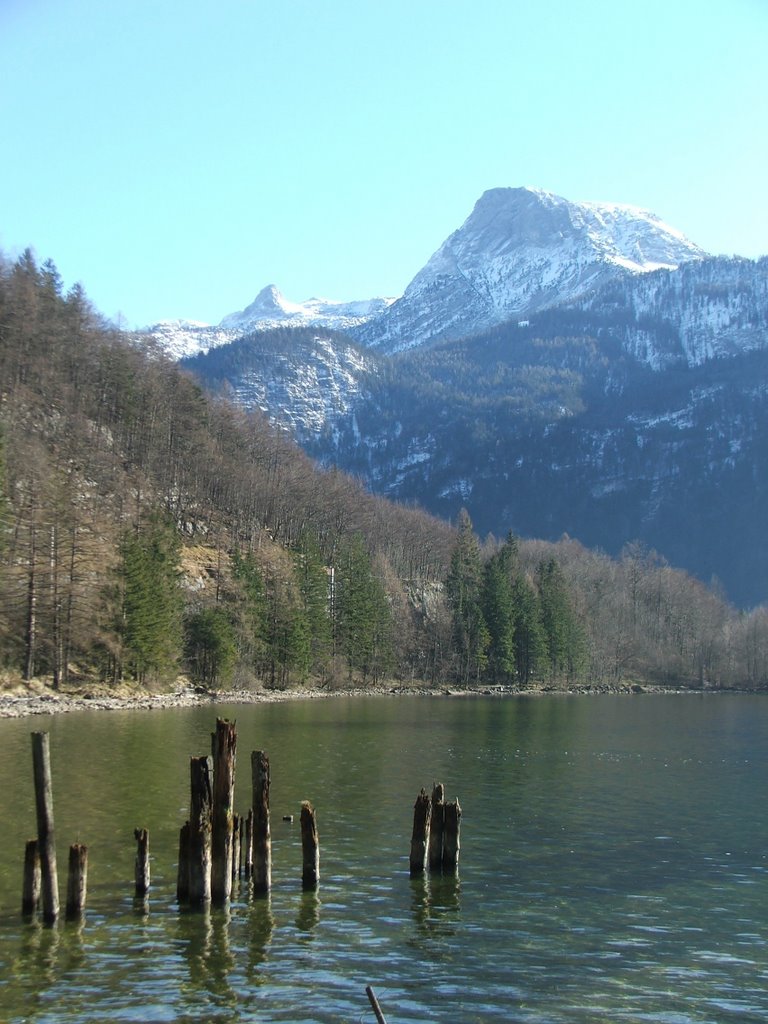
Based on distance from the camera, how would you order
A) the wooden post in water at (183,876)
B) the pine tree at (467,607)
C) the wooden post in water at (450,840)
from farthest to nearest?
the pine tree at (467,607)
the wooden post in water at (450,840)
the wooden post in water at (183,876)

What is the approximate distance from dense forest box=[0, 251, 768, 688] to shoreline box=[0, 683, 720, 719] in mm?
2560

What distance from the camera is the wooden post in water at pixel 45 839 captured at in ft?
67.5

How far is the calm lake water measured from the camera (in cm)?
1750

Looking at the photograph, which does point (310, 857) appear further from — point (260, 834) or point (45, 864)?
point (45, 864)

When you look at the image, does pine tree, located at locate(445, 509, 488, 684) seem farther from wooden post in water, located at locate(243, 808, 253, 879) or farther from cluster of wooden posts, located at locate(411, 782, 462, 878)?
wooden post in water, located at locate(243, 808, 253, 879)

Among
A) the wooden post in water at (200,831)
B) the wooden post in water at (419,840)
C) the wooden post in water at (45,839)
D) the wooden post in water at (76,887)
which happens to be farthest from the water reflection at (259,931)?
the wooden post in water at (419,840)

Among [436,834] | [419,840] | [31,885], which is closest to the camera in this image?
[31,885]

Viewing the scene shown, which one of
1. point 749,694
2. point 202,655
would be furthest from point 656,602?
point 202,655

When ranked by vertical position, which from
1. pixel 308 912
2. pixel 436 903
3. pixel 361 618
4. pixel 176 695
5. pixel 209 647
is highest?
pixel 361 618

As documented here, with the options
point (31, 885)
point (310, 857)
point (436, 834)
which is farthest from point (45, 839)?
point (436, 834)

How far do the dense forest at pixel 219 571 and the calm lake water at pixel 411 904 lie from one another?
32.6 metres

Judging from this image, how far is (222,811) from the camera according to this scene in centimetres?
2186

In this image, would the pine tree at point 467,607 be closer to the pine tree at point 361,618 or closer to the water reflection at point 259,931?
the pine tree at point 361,618

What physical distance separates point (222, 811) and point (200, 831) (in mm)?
891
